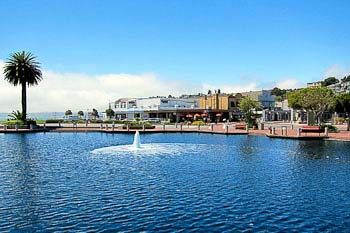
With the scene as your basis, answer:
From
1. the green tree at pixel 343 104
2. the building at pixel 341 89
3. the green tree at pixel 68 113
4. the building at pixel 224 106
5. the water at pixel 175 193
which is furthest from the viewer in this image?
the green tree at pixel 68 113

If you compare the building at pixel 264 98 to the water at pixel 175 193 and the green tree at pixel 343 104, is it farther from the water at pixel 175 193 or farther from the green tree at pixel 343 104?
the water at pixel 175 193

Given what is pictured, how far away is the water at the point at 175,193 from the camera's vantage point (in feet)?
40.4

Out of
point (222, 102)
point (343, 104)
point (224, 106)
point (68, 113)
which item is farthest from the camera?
point (68, 113)

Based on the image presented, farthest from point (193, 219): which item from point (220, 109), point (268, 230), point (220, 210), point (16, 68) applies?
point (220, 109)

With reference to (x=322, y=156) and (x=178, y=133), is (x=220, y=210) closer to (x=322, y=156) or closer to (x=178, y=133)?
(x=322, y=156)

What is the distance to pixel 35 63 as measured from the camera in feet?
212

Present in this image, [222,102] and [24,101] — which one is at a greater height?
[222,102]

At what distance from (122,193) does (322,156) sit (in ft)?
58.3

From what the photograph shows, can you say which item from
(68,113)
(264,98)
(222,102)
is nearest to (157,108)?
(222,102)

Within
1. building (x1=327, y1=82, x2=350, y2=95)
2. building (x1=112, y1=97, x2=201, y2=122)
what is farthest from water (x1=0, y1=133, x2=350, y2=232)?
building (x1=327, y1=82, x2=350, y2=95)

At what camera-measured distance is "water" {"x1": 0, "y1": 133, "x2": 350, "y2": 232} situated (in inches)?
485

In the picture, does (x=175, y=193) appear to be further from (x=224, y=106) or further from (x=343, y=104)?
(x=224, y=106)

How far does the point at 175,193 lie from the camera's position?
53.2 feet

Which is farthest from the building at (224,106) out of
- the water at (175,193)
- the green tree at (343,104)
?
the water at (175,193)
